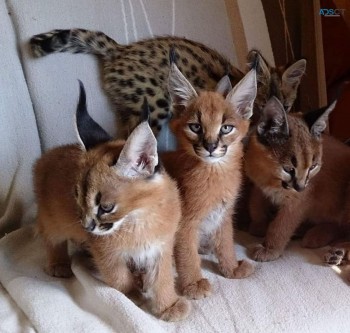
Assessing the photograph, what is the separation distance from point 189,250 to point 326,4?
1.17 m

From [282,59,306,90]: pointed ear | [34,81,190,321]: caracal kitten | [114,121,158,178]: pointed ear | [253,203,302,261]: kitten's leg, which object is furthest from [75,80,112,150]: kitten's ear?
[282,59,306,90]: pointed ear

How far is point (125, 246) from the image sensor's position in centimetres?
115

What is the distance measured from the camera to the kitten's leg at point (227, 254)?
1.35 metres

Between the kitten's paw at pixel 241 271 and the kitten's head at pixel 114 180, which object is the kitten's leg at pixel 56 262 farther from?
the kitten's paw at pixel 241 271

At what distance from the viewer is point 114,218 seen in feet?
3.53

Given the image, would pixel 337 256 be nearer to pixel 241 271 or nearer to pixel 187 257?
pixel 241 271

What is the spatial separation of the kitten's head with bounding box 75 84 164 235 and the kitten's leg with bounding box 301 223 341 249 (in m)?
0.55

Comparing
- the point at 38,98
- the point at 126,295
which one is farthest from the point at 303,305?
the point at 38,98

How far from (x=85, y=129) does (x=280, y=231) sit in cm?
62

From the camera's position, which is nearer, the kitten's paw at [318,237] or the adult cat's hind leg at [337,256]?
the adult cat's hind leg at [337,256]

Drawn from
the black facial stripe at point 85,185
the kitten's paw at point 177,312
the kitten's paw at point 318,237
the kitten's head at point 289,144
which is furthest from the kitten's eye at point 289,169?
the black facial stripe at point 85,185

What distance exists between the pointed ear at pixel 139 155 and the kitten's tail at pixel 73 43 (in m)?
0.60

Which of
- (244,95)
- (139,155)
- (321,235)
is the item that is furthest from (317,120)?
(139,155)

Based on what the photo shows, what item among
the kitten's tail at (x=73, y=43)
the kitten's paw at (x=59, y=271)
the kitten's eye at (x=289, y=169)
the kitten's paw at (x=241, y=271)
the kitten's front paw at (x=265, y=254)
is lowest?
the kitten's front paw at (x=265, y=254)
